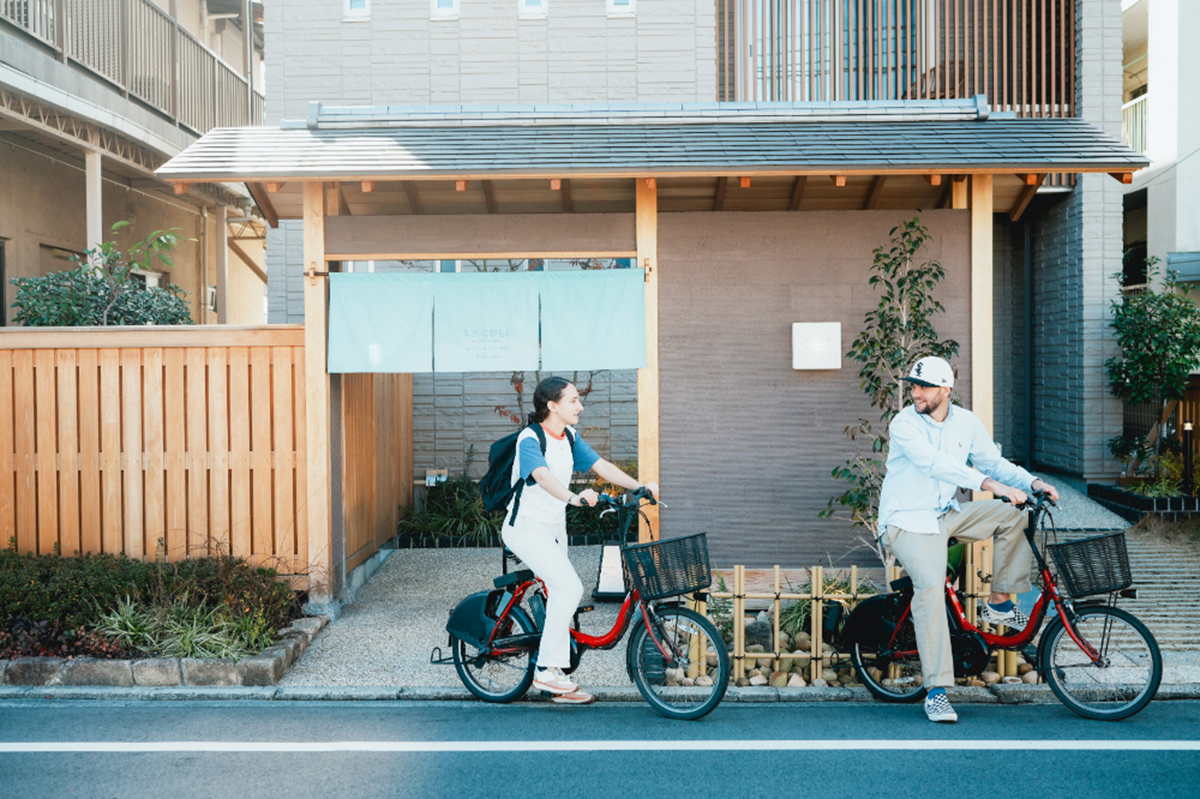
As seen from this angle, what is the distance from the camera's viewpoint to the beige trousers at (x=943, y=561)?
16.4ft

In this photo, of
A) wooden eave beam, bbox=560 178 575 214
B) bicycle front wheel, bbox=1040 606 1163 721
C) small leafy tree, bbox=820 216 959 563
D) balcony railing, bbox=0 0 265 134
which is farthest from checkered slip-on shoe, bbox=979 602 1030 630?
balcony railing, bbox=0 0 265 134

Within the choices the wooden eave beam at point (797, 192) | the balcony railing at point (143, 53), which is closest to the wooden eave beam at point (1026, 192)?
the wooden eave beam at point (797, 192)

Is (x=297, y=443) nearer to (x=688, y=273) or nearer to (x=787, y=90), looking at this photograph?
(x=688, y=273)

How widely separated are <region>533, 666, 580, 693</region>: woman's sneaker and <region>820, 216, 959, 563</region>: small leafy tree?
106 inches

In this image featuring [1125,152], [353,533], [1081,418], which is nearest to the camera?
[1125,152]

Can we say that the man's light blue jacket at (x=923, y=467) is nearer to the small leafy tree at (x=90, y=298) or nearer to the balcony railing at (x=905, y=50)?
the balcony railing at (x=905, y=50)

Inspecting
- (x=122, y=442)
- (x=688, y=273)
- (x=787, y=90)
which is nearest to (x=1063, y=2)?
(x=787, y=90)

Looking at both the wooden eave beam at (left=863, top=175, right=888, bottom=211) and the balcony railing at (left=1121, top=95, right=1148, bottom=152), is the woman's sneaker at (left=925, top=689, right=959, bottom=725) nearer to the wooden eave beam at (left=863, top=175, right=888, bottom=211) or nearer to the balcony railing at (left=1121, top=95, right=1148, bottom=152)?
the wooden eave beam at (left=863, top=175, right=888, bottom=211)

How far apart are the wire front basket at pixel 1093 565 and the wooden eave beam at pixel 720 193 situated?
4.06 meters

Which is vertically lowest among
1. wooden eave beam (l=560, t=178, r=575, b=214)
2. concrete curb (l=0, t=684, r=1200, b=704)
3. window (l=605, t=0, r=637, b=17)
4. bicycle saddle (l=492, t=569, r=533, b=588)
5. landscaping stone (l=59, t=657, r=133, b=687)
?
concrete curb (l=0, t=684, r=1200, b=704)

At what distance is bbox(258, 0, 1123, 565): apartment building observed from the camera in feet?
34.1

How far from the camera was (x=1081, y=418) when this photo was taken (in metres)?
10.2

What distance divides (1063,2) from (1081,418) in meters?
5.10

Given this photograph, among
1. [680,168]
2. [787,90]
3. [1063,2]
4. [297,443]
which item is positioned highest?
[1063,2]
